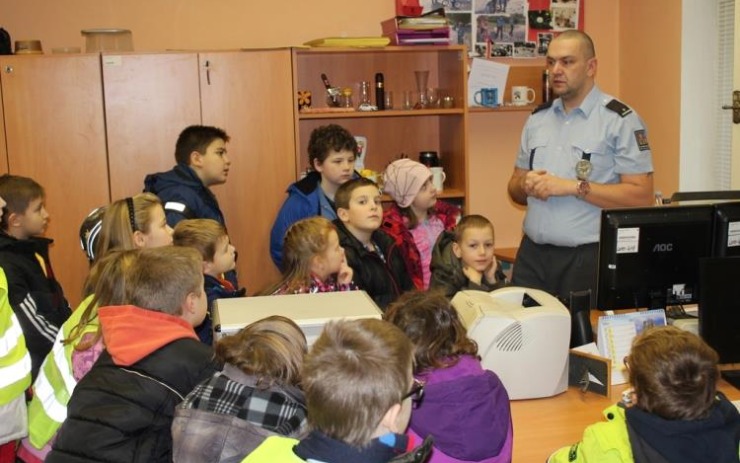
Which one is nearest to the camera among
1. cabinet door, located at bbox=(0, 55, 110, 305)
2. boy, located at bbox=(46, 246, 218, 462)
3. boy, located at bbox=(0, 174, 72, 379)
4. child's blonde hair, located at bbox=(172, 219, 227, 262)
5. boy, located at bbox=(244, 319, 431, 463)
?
boy, located at bbox=(244, 319, 431, 463)

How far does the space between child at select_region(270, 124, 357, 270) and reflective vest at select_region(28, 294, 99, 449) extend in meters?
1.93

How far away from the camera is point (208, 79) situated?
15.7 feet

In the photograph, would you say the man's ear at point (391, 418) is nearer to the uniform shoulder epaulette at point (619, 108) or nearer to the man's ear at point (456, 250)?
the man's ear at point (456, 250)

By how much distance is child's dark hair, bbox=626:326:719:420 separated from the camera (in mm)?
1960

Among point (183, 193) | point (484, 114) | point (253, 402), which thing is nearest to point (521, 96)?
point (484, 114)

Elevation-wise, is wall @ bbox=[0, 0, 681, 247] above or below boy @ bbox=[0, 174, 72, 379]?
above

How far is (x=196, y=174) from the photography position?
4453 mm

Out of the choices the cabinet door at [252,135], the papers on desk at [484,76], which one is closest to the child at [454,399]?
the cabinet door at [252,135]

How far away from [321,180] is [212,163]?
1.80 ft

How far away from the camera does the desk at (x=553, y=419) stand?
2355 millimetres

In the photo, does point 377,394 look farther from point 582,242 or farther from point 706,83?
point 706,83

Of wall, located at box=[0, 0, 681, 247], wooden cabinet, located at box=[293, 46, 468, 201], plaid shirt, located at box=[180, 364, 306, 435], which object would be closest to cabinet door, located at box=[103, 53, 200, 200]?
wall, located at box=[0, 0, 681, 247]

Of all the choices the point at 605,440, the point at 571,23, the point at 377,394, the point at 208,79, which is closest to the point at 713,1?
the point at 571,23

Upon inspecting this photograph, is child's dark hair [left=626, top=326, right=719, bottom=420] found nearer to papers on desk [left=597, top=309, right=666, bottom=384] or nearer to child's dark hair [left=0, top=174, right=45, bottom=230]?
papers on desk [left=597, top=309, right=666, bottom=384]
